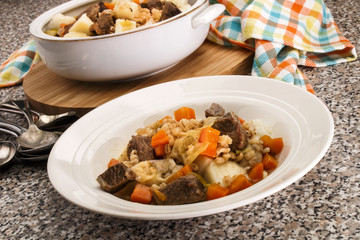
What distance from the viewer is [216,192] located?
906mm

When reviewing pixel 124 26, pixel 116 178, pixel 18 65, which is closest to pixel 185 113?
pixel 116 178

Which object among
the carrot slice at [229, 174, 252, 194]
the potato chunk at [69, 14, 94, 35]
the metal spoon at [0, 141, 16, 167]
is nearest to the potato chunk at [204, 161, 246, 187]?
the carrot slice at [229, 174, 252, 194]

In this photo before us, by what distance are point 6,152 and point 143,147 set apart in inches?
17.7

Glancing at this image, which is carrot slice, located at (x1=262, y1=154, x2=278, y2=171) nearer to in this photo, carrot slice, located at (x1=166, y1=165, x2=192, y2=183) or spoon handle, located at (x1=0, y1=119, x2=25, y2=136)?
carrot slice, located at (x1=166, y1=165, x2=192, y2=183)

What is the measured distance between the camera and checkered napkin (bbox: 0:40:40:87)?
1776 millimetres

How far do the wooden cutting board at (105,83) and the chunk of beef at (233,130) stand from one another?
1.74ft

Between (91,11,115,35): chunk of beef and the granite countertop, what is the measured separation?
0.45 m

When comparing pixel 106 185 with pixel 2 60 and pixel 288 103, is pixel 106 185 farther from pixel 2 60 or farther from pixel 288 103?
pixel 2 60

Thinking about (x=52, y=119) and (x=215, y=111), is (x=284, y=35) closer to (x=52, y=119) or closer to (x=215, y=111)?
(x=215, y=111)

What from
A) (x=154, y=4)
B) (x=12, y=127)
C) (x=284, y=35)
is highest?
(x=154, y=4)

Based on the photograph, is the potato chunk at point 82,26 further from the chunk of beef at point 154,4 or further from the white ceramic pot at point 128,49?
the chunk of beef at point 154,4

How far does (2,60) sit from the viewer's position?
2.03m

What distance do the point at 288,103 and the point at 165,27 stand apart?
1.58 ft

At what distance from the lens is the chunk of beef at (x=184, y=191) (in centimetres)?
89
